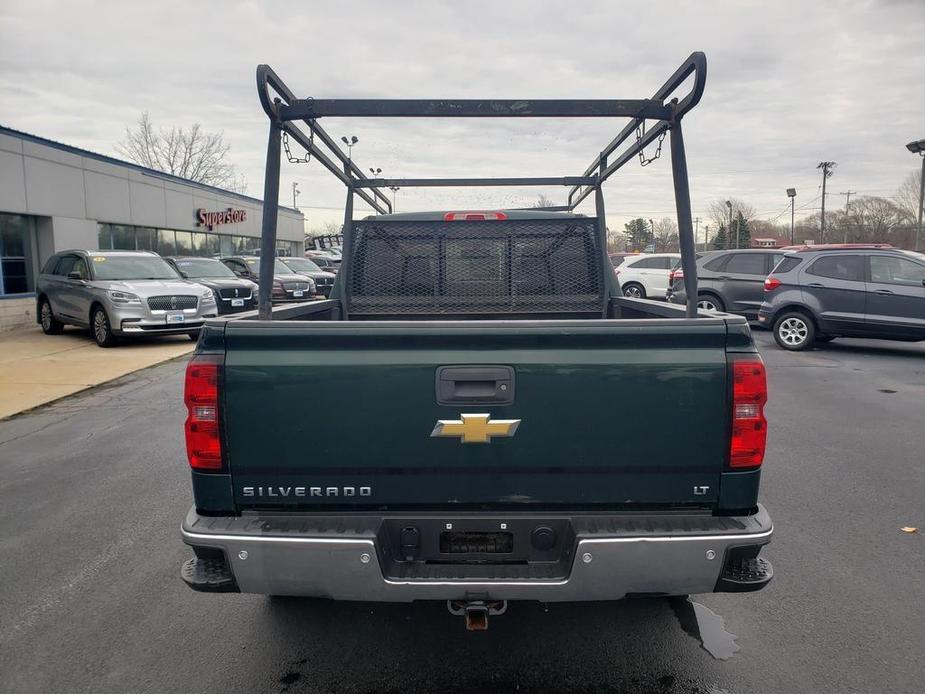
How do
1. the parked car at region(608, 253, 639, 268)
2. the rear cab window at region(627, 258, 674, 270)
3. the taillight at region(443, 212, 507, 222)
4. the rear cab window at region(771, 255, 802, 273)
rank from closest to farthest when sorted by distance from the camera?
the taillight at region(443, 212, 507, 222)
the rear cab window at region(771, 255, 802, 273)
the rear cab window at region(627, 258, 674, 270)
the parked car at region(608, 253, 639, 268)

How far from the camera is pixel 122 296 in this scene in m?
12.4

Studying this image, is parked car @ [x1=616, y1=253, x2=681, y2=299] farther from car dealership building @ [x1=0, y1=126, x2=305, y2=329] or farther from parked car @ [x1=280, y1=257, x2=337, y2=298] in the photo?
car dealership building @ [x1=0, y1=126, x2=305, y2=329]

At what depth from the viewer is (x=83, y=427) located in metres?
7.18

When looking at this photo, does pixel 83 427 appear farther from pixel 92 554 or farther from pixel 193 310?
pixel 193 310

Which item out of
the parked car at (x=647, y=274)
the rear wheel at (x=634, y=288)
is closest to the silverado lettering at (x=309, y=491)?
the parked car at (x=647, y=274)

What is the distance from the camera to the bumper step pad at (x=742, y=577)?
8.09ft

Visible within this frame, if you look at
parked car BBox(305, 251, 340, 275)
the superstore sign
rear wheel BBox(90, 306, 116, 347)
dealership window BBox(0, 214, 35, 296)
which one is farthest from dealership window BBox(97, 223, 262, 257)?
rear wheel BBox(90, 306, 116, 347)

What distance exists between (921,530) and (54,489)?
6.19 meters

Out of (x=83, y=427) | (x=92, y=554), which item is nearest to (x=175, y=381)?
(x=83, y=427)

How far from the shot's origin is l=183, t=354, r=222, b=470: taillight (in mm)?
2475

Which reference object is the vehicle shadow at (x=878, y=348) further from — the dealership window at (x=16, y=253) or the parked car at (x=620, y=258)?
the dealership window at (x=16, y=253)

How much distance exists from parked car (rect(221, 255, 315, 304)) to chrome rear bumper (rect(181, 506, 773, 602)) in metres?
15.9

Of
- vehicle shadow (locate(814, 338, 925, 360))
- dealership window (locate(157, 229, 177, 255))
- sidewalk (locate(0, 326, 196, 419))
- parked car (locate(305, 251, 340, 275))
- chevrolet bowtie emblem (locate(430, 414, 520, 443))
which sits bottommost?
vehicle shadow (locate(814, 338, 925, 360))

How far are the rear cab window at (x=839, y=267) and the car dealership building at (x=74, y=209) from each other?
57.4 ft
